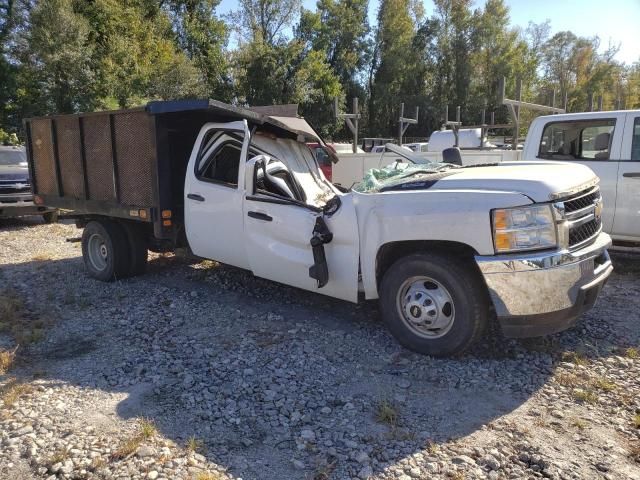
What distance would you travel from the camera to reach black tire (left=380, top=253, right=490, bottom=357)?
3.93 m

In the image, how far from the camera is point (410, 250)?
432cm

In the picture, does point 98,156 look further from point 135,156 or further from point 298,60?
point 298,60

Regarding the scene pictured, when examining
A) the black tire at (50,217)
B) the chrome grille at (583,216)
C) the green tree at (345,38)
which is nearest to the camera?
the chrome grille at (583,216)

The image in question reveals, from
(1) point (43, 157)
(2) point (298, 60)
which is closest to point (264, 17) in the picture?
(2) point (298, 60)

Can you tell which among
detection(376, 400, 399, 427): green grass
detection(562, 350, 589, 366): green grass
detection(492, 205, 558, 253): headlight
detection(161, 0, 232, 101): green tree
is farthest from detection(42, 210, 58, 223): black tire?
detection(161, 0, 232, 101): green tree

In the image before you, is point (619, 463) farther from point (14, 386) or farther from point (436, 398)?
point (14, 386)

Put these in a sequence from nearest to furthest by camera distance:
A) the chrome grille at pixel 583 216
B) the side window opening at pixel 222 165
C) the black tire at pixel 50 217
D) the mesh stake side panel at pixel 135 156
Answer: the chrome grille at pixel 583 216, the side window opening at pixel 222 165, the mesh stake side panel at pixel 135 156, the black tire at pixel 50 217

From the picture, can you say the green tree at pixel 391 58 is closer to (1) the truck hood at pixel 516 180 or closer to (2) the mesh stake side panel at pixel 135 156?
(2) the mesh stake side panel at pixel 135 156

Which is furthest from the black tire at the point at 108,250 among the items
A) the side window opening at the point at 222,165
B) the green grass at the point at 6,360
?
the green grass at the point at 6,360

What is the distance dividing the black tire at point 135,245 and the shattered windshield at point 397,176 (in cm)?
355

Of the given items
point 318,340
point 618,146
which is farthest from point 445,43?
point 318,340

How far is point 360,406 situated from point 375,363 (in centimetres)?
70

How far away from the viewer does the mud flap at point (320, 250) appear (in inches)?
179

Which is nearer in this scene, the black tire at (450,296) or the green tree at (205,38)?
the black tire at (450,296)
